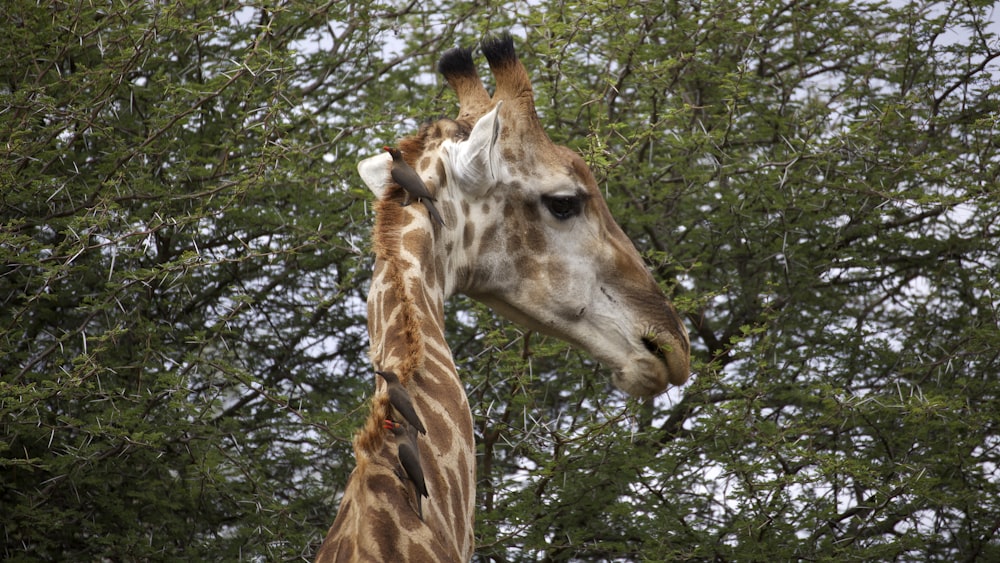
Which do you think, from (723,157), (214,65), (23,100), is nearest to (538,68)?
(723,157)

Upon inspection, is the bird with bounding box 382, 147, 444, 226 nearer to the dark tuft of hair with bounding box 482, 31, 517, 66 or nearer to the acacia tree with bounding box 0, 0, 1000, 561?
the dark tuft of hair with bounding box 482, 31, 517, 66

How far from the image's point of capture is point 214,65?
688cm

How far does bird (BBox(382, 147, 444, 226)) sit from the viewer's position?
3400 mm

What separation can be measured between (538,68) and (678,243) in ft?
4.80

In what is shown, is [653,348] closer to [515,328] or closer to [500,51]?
[500,51]

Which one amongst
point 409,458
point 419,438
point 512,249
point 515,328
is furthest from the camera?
point 515,328

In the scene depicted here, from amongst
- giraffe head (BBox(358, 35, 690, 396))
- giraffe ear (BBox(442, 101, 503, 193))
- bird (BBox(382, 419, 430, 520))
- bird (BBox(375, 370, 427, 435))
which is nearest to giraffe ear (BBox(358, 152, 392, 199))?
giraffe head (BBox(358, 35, 690, 396))

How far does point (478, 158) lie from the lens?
3586 mm

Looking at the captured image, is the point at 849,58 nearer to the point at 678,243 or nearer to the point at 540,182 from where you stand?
the point at 678,243

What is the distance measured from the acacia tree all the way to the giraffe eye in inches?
54.7

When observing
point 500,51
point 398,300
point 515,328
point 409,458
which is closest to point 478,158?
point 500,51

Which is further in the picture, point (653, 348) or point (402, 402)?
point (653, 348)

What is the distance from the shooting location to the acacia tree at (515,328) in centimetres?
554

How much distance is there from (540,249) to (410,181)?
1.81ft
